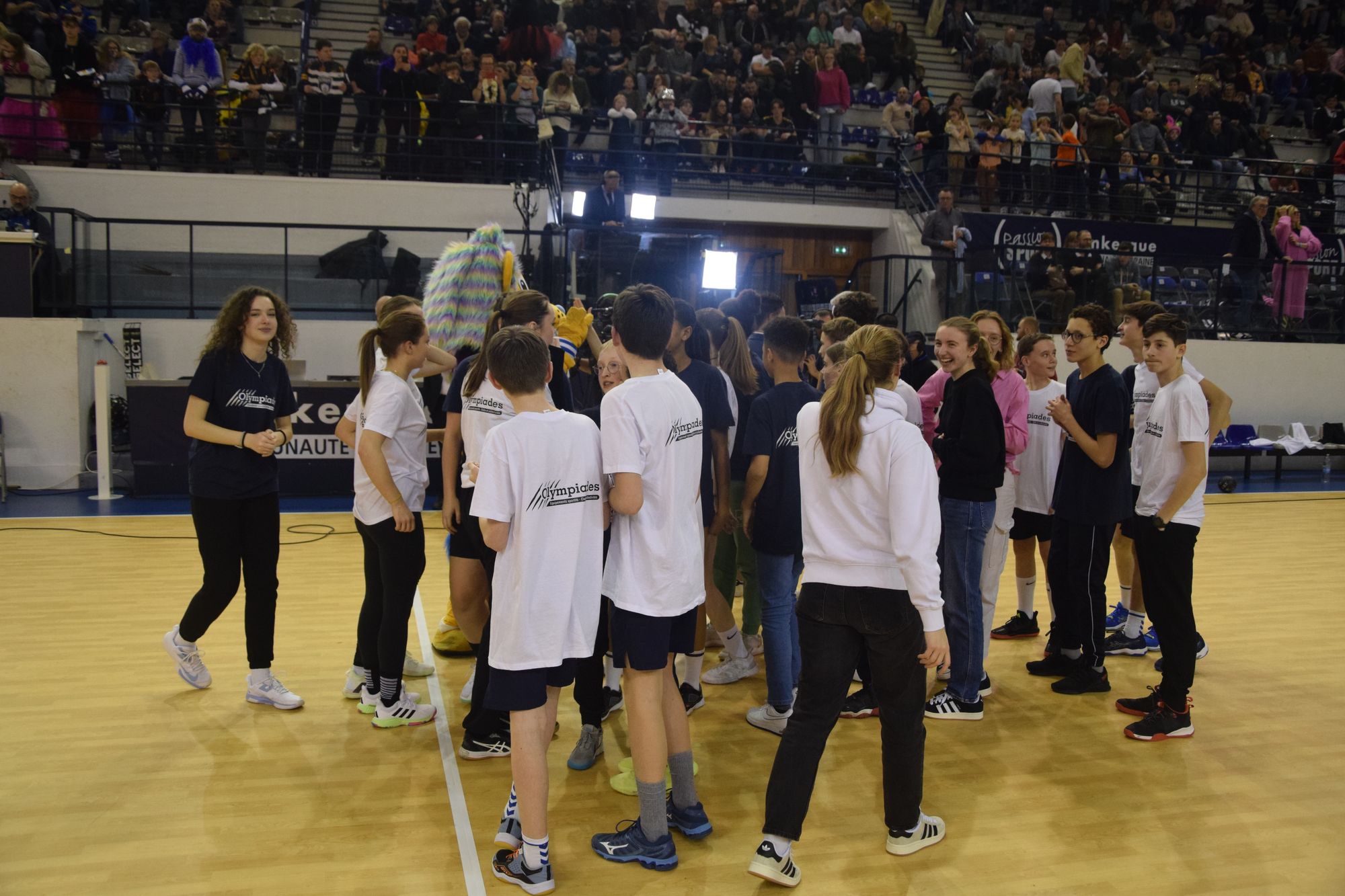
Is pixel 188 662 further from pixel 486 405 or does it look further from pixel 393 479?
pixel 486 405

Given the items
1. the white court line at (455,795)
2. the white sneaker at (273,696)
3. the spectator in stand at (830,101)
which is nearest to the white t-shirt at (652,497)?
the white court line at (455,795)

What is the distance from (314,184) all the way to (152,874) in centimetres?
1060

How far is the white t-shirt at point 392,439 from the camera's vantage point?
13.0 feet

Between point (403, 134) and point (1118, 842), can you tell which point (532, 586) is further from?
point (403, 134)

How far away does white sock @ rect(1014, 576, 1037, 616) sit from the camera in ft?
18.7

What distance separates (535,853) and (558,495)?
106cm

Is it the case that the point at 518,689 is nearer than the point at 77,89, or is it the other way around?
the point at 518,689

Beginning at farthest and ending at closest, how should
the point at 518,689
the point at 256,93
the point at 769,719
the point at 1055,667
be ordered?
the point at 256,93, the point at 1055,667, the point at 769,719, the point at 518,689

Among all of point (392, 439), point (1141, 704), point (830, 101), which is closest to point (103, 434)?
point (392, 439)

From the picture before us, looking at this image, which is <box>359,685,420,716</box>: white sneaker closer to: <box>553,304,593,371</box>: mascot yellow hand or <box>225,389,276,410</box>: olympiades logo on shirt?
<box>225,389,276,410</box>: olympiades logo on shirt

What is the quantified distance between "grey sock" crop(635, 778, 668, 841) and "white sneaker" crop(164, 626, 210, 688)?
251cm

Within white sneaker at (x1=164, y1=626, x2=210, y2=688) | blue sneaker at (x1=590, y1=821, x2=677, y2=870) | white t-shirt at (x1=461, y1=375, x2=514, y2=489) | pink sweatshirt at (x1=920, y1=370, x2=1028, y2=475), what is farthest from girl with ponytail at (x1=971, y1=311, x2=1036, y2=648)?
white sneaker at (x1=164, y1=626, x2=210, y2=688)

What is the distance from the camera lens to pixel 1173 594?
13.5ft

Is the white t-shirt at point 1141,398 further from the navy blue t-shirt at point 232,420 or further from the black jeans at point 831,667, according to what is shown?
the navy blue t-shirt at point 232,420
